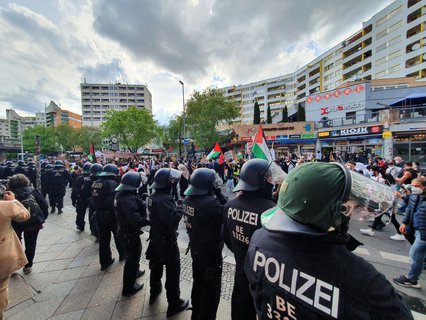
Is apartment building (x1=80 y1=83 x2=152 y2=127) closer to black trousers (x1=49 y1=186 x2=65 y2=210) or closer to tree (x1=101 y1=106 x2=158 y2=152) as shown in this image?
tree (x1=101 y1=106 x2=158 y2=152)

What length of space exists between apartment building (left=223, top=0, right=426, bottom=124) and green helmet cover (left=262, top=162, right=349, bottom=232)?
3380 cm

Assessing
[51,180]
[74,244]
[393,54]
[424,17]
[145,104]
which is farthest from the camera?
[145,104]

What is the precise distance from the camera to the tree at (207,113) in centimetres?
2897

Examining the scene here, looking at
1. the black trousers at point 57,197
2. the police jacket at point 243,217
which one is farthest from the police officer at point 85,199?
the police jacket at point 243,217

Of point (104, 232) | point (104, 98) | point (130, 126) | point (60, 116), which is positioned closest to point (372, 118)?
point (104, 232)

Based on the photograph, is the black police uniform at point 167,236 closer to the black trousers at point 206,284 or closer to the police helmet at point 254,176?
the black trousers at point 206,284

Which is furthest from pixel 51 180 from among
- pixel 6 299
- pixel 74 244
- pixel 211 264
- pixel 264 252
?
pixel 264 252

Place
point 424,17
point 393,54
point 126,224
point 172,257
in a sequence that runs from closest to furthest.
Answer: point 172,257
point 126,224
point 424,17
point 393,54

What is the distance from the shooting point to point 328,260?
38.3 inches

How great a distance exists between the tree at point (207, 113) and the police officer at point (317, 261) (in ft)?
90.7

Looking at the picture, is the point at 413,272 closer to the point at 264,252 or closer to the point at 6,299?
the point at 264,252

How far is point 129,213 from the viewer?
3.21 m

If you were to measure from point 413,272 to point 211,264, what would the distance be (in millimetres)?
3531

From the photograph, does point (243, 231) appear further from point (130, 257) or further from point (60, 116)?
point (60, 116)
